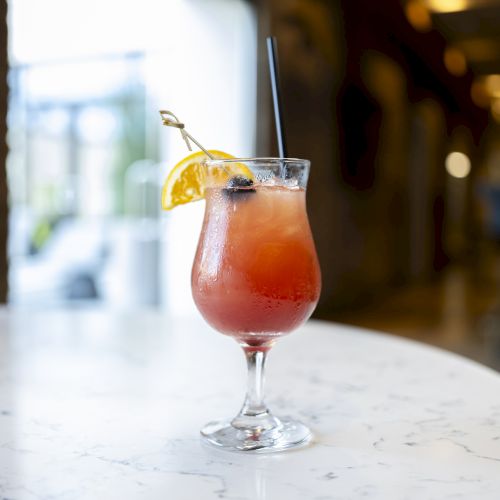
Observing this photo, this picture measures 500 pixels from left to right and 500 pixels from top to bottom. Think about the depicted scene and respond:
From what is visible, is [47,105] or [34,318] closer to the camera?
[34,318]

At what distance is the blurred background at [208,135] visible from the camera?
5.07 metres

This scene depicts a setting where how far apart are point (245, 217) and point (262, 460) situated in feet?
0.94

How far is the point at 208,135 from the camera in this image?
5.04 m

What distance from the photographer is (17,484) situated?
0.61 m

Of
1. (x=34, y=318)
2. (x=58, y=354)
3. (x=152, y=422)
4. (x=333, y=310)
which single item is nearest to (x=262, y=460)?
(x=152, y=422)

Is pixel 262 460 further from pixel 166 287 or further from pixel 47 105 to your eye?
pixel 47 105

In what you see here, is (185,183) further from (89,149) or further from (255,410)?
(89,149)

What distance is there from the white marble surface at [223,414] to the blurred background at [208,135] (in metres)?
3.57

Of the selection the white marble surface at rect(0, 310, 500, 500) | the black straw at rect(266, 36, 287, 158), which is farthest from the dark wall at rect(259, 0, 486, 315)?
the black straw at rect(266, 36, 287, 158)

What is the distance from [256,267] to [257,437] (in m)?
0.19

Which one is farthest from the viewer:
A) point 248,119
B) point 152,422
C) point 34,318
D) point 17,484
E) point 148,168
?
point 148,168

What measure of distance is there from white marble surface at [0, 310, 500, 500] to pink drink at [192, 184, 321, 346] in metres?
0.13

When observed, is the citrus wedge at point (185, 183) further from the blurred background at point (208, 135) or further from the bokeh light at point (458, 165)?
the bokeh light at point (458, 165)

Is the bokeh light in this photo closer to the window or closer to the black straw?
the window
